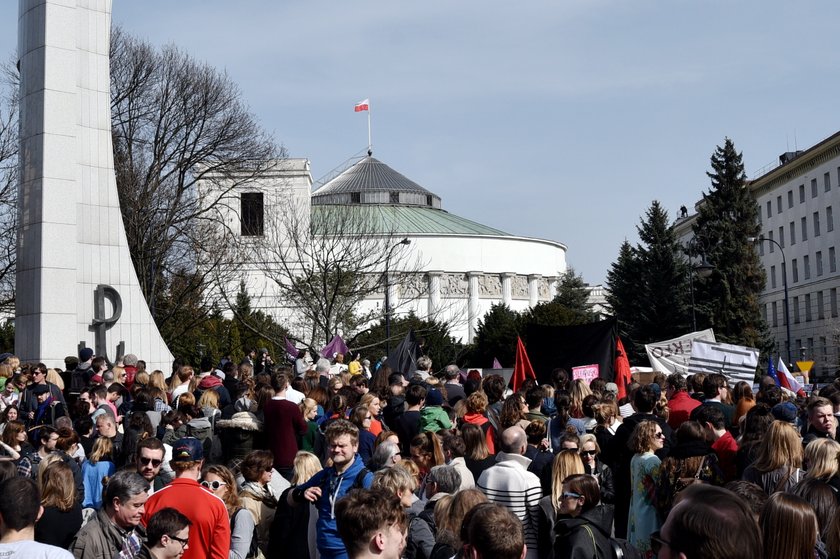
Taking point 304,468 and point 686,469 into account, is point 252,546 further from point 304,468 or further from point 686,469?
point 686,469

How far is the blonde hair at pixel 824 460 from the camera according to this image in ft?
21.5

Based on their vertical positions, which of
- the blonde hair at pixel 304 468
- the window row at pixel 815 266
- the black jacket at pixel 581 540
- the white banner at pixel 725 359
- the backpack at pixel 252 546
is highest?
the window row at pixel 815 266

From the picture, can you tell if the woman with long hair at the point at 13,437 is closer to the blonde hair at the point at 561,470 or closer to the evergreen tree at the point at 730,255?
the blonde hair at the point at 561,470

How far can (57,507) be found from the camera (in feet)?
23.2

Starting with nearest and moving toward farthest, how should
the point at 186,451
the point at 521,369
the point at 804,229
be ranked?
the point at 186,451 → the point at 521,369 → the point at 804,229

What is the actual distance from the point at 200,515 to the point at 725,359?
40.6 feet

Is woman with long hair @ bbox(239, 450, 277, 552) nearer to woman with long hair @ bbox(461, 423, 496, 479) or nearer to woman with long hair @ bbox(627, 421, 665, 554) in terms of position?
woman with long hair @ bbox(461, 423, 496, 479)

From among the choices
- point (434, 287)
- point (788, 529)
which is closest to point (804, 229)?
point (434, 287)

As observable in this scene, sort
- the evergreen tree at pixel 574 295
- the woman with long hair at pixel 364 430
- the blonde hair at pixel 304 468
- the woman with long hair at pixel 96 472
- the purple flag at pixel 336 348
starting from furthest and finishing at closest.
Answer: the evergreen tree at pixel 574 295, the purple flag at pixel 336 348, the woman with long hair at pixel 364 430, the woman with long hair at pixel 96 472, the blonde hair at pixel 304 468

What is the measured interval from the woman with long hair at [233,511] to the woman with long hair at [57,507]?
0.85 metres

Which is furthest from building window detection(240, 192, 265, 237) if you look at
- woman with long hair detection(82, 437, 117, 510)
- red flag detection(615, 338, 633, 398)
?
woman with long hair detection(82, 437, 117, 510)

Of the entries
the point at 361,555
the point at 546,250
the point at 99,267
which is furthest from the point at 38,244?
the point at 546,250

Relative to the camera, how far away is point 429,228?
110 metres

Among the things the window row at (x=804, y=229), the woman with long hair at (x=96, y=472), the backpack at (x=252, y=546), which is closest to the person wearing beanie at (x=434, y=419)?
the woman with long hair at (x=96, y=472)
